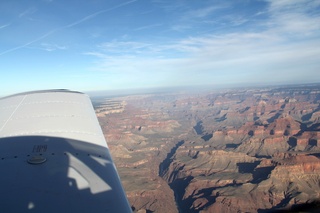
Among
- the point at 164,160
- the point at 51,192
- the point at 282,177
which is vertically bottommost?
the point at 164,160

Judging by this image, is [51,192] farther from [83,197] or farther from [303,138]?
[303,138]

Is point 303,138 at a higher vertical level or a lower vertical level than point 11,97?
lower

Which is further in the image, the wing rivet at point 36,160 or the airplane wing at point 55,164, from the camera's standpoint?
the wing rivet at point 36,160

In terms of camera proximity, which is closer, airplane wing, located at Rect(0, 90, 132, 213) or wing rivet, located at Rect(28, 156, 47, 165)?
airplane wing, located at Rect(0, 90, 132, 213)

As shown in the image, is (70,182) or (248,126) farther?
(248,126)

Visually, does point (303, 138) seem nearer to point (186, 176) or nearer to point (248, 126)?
point (248, 126)

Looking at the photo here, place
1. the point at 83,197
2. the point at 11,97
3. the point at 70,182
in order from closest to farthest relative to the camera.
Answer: the point at 83,197 → the point at 70,182 → the point at 11,97

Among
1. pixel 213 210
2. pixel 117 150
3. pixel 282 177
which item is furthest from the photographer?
pixel 117 150

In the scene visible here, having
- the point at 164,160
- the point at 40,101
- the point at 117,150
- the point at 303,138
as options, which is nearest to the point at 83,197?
the point at 40,101
